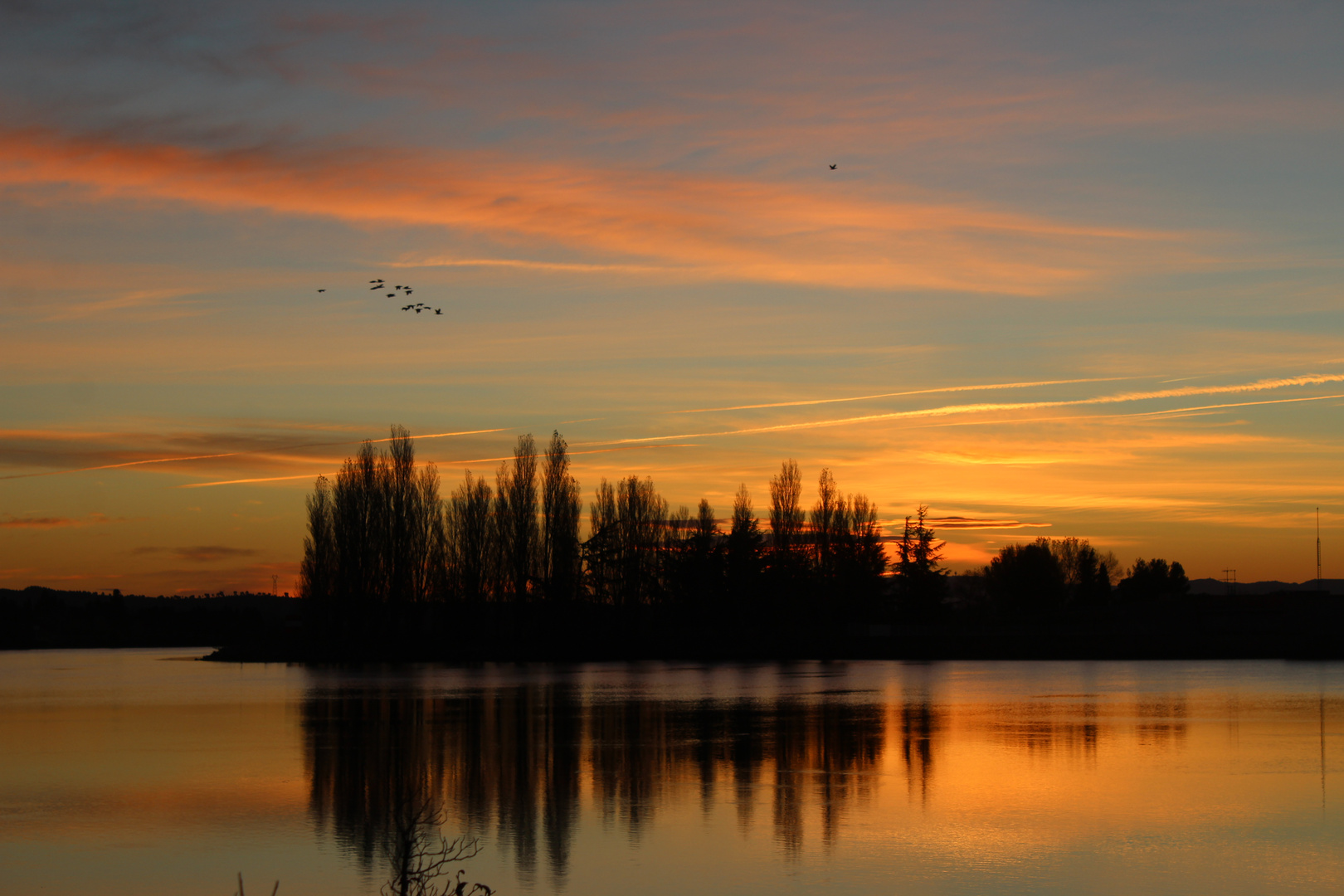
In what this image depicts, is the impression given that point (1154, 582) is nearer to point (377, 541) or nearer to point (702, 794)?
point (377, 541)

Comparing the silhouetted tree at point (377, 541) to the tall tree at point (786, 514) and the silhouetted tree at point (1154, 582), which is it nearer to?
the tall tree at point (786, 514)

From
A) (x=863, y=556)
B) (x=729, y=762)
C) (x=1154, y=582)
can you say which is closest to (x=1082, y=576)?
(x=1154, y=582)

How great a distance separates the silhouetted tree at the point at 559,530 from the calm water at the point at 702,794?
95.1 feet

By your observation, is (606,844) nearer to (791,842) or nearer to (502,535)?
(791,842)

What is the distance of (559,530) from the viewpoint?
56219 mm

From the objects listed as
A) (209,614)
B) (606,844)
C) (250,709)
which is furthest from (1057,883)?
(209,614)

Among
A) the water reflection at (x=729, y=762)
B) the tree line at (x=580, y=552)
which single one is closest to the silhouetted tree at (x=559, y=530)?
the tree line at (x=580, y=552)

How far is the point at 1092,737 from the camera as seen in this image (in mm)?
17812

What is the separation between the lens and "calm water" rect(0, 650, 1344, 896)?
30.8 feet

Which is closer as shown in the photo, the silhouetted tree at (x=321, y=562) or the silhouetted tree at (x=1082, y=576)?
the silhouetted tree at (x=321, y=562)

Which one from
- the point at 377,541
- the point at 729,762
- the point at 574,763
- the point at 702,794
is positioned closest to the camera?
the point at 702,794

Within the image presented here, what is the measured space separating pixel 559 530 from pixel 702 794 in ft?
144

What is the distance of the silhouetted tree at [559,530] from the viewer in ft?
182

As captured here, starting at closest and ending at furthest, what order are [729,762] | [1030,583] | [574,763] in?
[729,762]
[574,763]
[1030,583]
